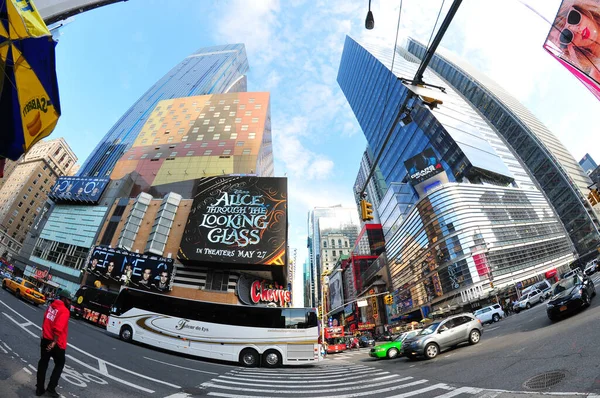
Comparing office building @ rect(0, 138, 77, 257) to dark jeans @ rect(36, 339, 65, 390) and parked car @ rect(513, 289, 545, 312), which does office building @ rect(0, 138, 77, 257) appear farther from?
parked car @ rect(513, 289, 545, 312)

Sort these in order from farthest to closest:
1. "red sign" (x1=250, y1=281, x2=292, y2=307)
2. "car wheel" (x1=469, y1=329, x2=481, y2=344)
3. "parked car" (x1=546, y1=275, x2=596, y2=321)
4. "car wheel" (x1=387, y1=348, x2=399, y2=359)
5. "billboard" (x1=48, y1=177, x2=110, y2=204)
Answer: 1. "billboard" (x1=48, y1=177, x2=110, y2=204)
2. "red sign" (x1=250, y1=281, x2=292, y2=307)
3. "car wheel" (x1=387, y1=348, x2=399, y2=359)
4. "car wheel" (x1=469, y1=329, x2=481, y2=344)
5. "parked car" (x1=546, y1=275, x2=596, y2=321)

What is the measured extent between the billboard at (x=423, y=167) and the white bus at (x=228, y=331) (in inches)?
2315

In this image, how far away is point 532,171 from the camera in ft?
328

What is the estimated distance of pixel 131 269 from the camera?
104 feet

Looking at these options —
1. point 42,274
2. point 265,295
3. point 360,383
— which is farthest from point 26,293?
point 360,383

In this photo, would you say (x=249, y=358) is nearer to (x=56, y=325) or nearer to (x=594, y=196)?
(x=56, y=325)

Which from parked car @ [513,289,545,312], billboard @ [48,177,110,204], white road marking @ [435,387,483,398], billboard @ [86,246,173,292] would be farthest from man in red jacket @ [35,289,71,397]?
billboard @ [48,177,110,204]

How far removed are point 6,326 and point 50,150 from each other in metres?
118

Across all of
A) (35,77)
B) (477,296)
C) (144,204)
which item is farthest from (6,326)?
(477,296)

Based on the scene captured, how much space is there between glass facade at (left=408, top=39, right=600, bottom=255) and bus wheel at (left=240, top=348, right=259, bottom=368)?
112901 mm

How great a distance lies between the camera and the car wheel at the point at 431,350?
1144cm

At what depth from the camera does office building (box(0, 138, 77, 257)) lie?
74194mm

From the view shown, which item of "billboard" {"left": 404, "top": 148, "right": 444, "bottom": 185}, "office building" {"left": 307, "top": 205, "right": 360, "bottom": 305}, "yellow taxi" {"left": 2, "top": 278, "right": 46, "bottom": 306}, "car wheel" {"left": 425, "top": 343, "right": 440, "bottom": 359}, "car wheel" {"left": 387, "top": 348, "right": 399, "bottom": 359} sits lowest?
"car wheel" {"left": 387, "top": 348, "right": 399, "bottom": 359}

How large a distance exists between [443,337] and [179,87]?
11110 centimetres
